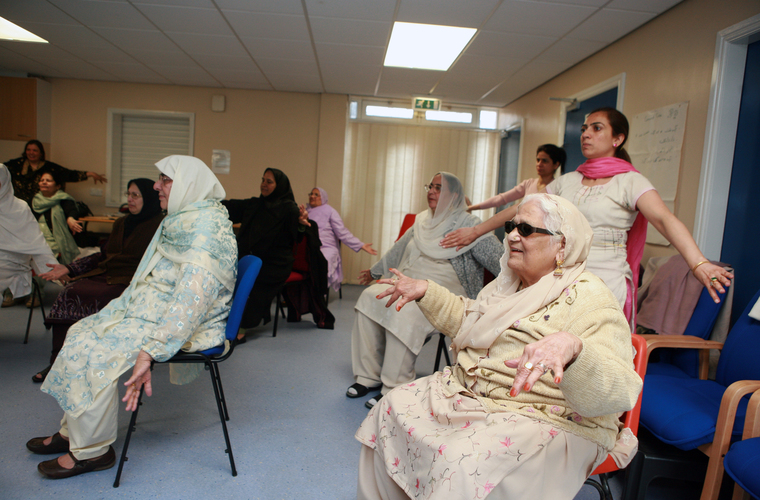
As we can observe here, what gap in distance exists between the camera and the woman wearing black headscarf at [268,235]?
3.69m

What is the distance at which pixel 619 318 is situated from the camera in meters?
1.17

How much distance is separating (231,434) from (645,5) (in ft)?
11.6

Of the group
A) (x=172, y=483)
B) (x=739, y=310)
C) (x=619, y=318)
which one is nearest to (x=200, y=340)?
(x=172, y=483)

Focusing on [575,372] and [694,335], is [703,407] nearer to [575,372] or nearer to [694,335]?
[694,335]

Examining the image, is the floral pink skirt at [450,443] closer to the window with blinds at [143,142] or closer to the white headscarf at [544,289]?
the white headscarf at [544,289]

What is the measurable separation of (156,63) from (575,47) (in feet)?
13.9

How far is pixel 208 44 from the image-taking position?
4320mm

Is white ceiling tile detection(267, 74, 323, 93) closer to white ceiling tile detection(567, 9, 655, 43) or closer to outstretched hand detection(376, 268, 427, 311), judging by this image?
white ceiling tile detection(567, 9, 655, 43)

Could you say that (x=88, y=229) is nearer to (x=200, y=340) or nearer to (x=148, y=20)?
(x=148, y=20)

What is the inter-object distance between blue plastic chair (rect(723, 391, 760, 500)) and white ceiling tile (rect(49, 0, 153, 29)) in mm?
4330

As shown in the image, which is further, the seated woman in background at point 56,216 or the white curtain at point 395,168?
the white curtain at point 395,168

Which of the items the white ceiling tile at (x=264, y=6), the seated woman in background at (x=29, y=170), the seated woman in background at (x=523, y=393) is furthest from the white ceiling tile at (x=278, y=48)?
the seated woman in background at (x=523, y=393)

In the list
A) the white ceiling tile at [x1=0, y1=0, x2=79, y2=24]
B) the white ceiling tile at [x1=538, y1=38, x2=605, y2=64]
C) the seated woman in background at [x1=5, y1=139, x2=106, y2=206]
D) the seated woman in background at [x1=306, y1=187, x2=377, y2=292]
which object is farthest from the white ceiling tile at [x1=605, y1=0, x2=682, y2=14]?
the seated woman in background at [x1=5, y1=139, x2=106, y2=206]

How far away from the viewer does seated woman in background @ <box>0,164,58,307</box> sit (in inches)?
119
